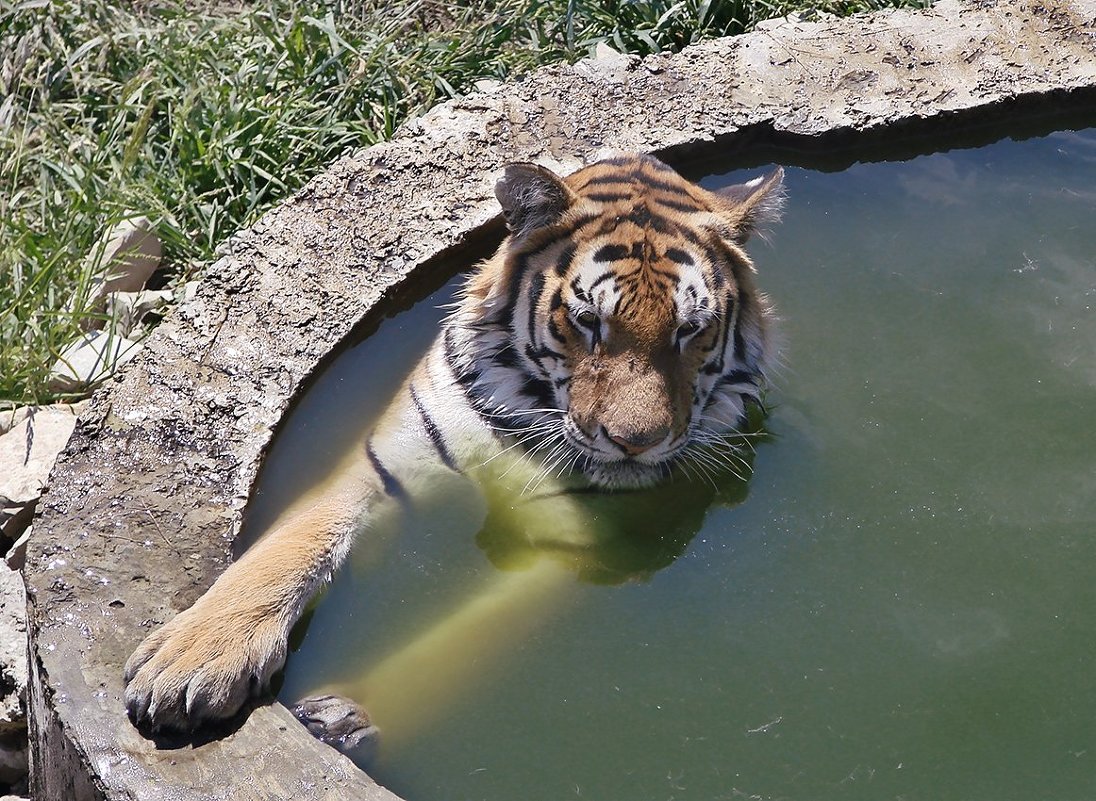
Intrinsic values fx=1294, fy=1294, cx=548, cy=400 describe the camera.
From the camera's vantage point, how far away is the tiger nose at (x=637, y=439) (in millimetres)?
2828

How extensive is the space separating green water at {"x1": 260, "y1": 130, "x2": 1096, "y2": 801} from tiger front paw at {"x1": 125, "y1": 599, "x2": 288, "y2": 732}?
8.0 inches

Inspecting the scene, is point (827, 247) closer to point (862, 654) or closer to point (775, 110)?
point (775, 110)

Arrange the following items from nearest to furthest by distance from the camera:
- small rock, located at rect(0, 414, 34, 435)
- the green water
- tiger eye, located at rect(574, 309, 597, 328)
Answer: the green water
tiger eye, located at rect(574, 309, 597, 328)
small rock, located at rect(0, 414, 34, 435)

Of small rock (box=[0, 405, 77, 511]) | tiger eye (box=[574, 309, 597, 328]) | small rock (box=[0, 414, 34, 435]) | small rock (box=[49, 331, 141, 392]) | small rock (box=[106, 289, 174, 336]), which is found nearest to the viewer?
tiger eye (box=[574, 309, 597, 328])

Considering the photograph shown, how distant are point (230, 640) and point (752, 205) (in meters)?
1.57

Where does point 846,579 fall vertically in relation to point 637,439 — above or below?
below

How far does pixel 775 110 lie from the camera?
148 inches

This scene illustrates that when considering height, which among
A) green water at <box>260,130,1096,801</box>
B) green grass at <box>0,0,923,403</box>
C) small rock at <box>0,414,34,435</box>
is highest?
green grass at <box>0,0,923,403</box>

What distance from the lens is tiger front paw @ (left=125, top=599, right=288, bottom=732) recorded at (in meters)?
2.24

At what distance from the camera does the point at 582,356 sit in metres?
2.98

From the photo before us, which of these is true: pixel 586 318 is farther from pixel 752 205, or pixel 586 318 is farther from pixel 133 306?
pixel 133 306

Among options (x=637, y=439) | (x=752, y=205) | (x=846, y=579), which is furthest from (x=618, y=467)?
(x=752, y=205)

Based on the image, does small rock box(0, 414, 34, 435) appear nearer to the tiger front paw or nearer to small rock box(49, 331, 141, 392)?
small rock box(49, 331, 141, 392)

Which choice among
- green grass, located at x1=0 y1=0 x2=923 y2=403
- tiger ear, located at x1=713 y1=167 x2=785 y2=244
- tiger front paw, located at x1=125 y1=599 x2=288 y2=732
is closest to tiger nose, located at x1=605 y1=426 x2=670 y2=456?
tiger ear, located at x1=713 y1=167 x2=785 y2=244
